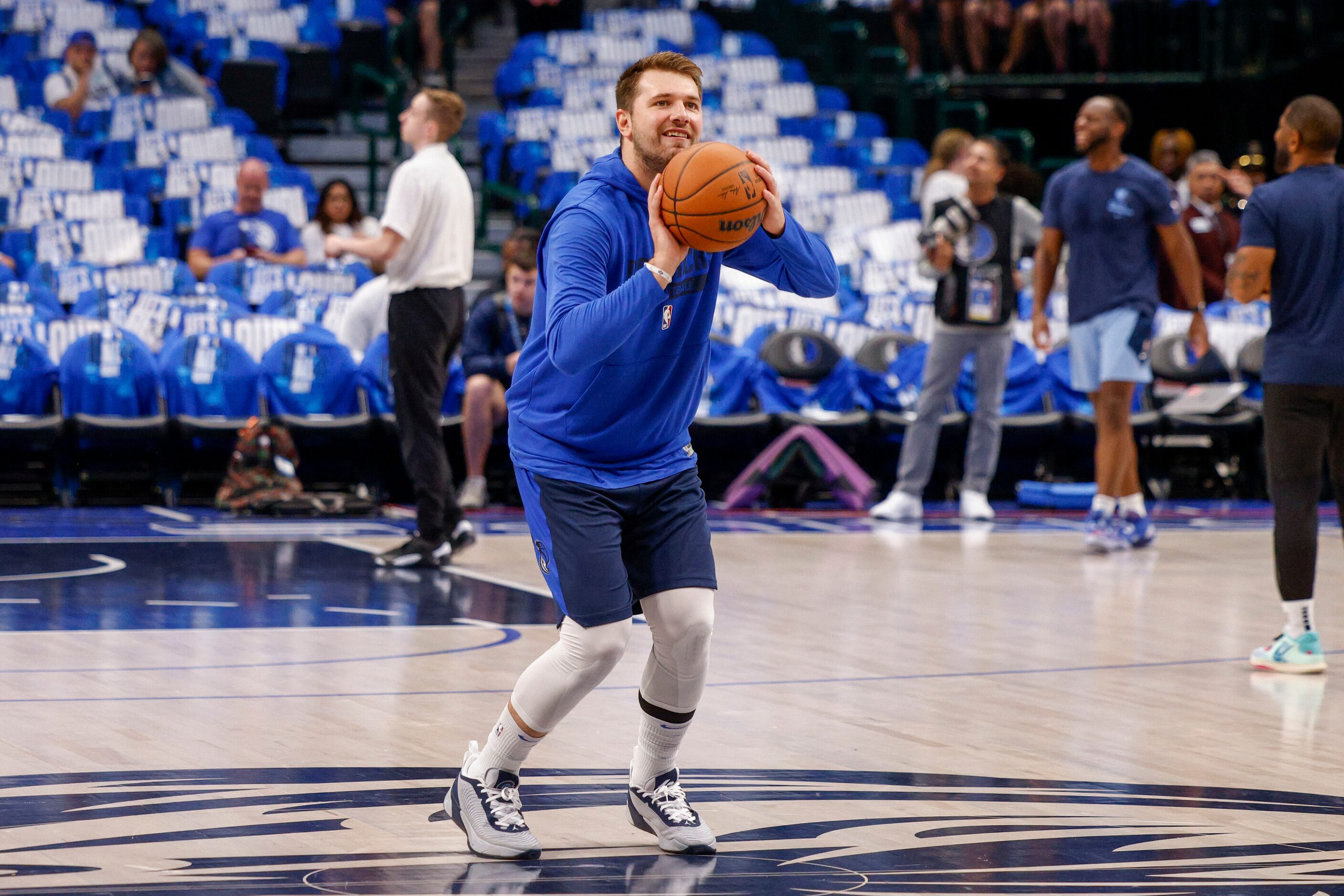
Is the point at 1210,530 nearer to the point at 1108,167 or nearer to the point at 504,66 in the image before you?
the point at 1108,167

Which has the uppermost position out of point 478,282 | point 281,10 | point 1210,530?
point 281,10

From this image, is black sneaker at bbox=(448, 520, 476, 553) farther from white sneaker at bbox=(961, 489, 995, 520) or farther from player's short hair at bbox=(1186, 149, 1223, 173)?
player's short hair at bbox=(1186, 149, 1223, 173)

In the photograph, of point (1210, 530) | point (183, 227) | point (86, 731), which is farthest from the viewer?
point (183, 227)

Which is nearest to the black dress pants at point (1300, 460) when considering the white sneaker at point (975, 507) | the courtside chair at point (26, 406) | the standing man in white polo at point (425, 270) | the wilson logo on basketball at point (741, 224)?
the wilson logo on basketball at point (741, 224)

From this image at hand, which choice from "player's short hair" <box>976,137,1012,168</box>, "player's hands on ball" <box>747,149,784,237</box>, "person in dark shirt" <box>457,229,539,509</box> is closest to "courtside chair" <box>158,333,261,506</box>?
"person in dark shirt" <box>457,229,539,509</box>

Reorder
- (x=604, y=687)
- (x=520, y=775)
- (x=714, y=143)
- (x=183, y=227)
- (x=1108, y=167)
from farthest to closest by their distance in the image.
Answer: (x=183, y=227), (x=1108, y=167), (x=604, y=687), (x=520, y=775), (x=714, y=143)

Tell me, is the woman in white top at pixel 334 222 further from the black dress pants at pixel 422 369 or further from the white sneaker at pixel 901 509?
the black dress pants at pixel 422 369

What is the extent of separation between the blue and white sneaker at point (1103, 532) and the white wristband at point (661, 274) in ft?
19.9

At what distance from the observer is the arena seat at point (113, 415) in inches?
410

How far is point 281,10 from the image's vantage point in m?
16.8

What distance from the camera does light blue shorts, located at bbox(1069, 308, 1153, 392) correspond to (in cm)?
877

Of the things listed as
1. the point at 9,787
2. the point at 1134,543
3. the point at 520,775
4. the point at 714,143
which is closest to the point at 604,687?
the point at 520,775

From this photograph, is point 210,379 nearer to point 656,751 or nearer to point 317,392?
point 317,392

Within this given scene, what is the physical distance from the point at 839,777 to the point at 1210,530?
6.56m
